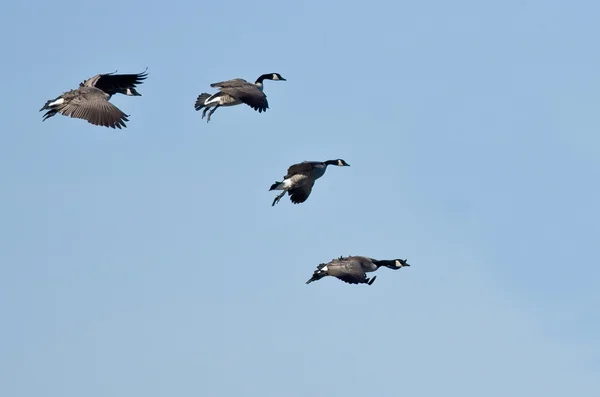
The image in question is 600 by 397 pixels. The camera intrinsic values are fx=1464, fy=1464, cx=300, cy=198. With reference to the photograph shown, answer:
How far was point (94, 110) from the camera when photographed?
40.8 metres

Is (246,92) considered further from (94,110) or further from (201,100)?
(94,110)

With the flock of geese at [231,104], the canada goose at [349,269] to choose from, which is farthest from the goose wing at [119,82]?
the canada goose at [349,269]

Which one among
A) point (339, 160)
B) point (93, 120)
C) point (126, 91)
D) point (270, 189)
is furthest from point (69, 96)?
point (339, 160)

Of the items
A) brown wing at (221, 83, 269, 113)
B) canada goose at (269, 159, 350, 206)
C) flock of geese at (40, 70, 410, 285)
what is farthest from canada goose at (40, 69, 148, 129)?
canada goose at (269, 159, 350, 206)

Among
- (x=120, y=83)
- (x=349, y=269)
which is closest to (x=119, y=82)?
(x=120, y=83)

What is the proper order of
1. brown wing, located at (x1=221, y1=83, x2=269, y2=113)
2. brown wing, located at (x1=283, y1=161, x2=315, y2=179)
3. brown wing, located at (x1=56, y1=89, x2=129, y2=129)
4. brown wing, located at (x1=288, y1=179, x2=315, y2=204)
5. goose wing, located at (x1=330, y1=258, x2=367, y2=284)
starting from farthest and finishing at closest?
brown wing, located at (x1=288, y1=179, x2=315, y2=204)
brown wing, located at (x1=283, y1=161, x2=315, y2=179)
goose wing, located at (x1=330, y1=258, x2=367, y2=284)
brown wing, located at (x1=221, y1=83, x2=269, y2=113)
brown wing, located at (x1=56, y1=89, x2=129, y2=129)

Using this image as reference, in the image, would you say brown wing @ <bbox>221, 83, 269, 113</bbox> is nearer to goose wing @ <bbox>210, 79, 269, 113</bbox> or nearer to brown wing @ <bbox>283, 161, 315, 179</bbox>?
goose wing @ <bbox>210, 79, 269, 113</bbox>

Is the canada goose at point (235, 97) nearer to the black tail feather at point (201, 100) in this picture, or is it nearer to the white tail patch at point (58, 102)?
the black tail feather at point (201, 100)

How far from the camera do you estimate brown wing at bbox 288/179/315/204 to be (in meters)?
47.5

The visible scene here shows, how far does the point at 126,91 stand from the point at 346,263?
28.9 feet

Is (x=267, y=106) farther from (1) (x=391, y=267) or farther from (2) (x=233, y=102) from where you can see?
(1) (x=391, y=267)

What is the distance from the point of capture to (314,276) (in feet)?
151

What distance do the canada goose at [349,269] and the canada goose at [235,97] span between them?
5.68 meters

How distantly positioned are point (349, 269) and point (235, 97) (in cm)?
642
